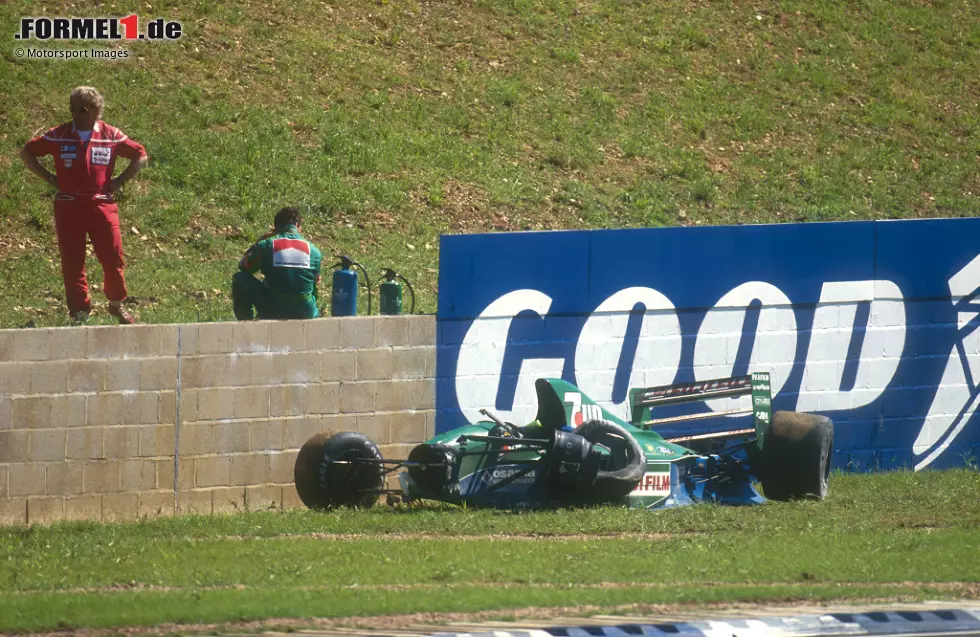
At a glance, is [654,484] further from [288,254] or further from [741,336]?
[288,254]

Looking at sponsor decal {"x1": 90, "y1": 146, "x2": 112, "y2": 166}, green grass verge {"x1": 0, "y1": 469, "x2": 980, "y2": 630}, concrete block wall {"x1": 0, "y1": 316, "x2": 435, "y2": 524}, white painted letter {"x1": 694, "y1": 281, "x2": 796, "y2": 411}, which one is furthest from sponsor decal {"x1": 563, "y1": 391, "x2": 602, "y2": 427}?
sponsor decal {"x1": 90, "y1": 146, "x2": 112, "y2": 166}

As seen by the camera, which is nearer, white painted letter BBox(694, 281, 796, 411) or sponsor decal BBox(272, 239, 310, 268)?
sponsor decal BBox(272, 239, 310, 268)

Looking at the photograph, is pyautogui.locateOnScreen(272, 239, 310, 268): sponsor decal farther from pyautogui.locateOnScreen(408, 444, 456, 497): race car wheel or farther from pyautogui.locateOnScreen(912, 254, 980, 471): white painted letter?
pyautogui.locateOnScreen(912, 254, 980, 471): white painted letter

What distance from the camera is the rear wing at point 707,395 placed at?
11.9 metres

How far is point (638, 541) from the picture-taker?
9.78 metres

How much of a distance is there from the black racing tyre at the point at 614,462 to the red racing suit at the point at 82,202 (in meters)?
4.15

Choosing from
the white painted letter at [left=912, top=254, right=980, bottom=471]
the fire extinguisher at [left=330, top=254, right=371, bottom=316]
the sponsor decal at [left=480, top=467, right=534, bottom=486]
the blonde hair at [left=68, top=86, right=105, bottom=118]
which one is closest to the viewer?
the sponsor decal at [left=480, top=467, right=534, bottom=486]

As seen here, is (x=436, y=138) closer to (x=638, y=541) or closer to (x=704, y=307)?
(x=704, y=307)

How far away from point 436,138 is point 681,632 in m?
13.7

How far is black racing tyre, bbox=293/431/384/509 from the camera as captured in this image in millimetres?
10758

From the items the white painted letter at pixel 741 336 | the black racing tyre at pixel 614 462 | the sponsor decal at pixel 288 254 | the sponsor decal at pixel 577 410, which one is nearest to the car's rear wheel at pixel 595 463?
the black racing tyre at pixel 614 462

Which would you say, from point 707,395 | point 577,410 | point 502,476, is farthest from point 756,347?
point 502,476

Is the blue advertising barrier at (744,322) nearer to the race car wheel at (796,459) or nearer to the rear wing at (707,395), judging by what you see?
the rear wing at (707,395)

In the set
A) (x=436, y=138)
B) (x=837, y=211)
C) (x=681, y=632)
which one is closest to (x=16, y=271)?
(x=436, y=138)
